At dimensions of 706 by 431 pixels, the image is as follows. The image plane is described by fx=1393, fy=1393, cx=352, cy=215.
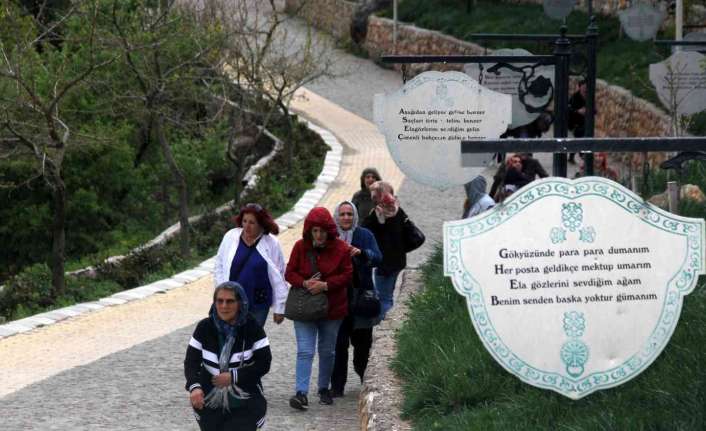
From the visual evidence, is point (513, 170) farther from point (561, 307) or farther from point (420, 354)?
point (561, 307)

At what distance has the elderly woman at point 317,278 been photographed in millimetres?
10125

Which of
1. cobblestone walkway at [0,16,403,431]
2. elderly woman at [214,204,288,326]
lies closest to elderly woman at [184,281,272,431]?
cobblestone walkway at [0,16,403,431]

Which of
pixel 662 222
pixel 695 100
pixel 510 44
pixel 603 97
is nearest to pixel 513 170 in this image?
pixel 695 100

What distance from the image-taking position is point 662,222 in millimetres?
6449

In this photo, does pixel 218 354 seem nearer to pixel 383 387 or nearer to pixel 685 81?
pixel 383 387

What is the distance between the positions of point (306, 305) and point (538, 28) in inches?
884

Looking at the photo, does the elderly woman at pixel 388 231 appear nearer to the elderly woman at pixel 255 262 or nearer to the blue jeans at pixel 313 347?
the blue jeans at pixel 313 347

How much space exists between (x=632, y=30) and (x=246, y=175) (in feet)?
27.0

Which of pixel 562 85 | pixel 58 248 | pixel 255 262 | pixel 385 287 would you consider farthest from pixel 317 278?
pixel 58 248

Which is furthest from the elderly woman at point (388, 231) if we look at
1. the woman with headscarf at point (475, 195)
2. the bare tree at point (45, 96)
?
the bare tree at point (45, 96)

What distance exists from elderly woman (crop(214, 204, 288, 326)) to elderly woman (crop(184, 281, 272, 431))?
2.35 meters

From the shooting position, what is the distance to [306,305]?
1018 centimetres

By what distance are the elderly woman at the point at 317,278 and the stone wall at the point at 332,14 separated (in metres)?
27.7

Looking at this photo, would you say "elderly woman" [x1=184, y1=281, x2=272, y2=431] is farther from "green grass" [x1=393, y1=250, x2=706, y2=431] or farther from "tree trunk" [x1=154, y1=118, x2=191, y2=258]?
"tree trunk" [x1=154, y1=118, x2=191, y2=258]
